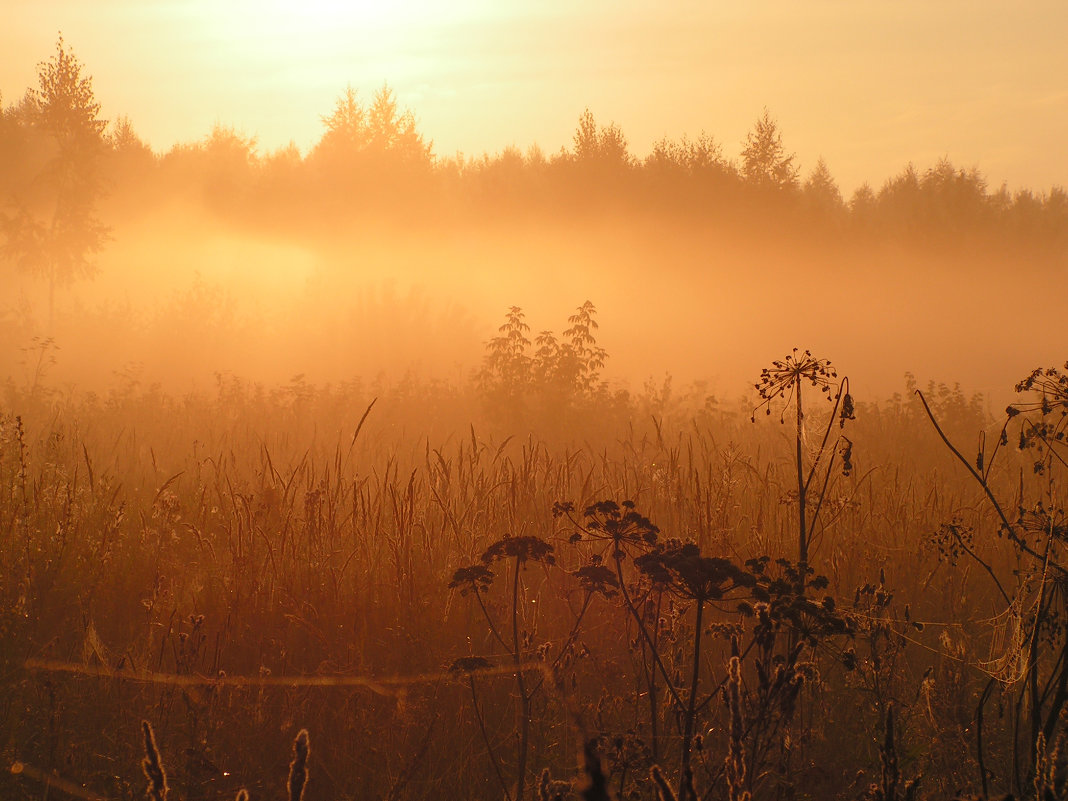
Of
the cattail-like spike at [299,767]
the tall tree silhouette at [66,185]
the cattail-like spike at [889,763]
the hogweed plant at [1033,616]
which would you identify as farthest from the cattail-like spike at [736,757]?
the tall tree silhouette at [66,185]

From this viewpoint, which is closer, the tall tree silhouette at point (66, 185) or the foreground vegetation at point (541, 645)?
the foreground vegetation at point (541, 645)

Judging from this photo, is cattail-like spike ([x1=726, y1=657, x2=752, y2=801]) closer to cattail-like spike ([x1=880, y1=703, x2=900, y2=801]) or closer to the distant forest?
cattail-like spike ([x1=880, y1=703, x2=900, y2=801])

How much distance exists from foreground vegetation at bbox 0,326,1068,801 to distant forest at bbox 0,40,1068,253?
91.2 ft

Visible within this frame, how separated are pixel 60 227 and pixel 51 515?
1019 inches

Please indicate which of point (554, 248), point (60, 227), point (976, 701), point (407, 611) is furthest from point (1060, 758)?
point (554, 248)

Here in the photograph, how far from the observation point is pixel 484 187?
36.4 m

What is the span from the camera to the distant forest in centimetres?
3244

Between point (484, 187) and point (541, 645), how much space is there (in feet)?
116

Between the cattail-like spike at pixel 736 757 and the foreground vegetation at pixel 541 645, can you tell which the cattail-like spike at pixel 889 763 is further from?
the cattail-like spike at pixel 736 757

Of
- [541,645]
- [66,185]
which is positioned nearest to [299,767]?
[541,645]

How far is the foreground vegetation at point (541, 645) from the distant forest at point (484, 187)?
27791 mm

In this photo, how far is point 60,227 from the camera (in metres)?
25.8

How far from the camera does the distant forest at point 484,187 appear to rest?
32.4 metres

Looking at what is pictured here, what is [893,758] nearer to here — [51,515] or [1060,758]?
[1060,758]
